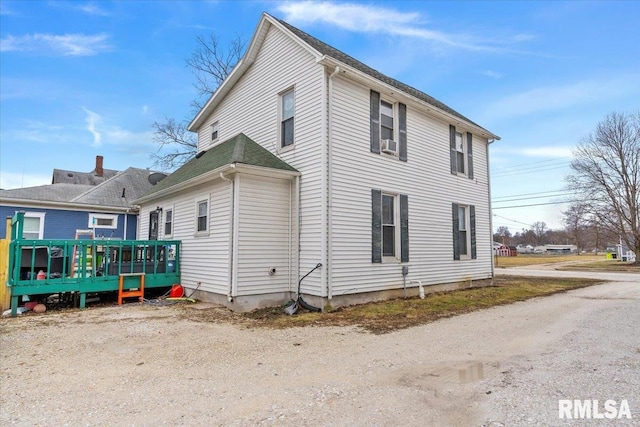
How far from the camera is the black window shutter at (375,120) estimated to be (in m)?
9.47

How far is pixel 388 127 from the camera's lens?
10.1m

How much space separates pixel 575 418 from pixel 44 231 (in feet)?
64.2

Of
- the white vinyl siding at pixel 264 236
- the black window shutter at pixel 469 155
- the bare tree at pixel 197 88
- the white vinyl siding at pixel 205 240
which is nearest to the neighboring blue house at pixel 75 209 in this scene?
the bare tree at pixel 197 88

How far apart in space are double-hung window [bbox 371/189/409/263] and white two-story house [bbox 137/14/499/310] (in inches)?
1.3

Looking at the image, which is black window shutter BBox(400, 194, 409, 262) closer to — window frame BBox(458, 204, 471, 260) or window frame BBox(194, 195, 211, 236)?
window frame BBox(458, 204, 471, 260)

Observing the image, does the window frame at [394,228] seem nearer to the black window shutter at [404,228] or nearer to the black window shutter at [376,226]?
the black window shutter at [404,228]

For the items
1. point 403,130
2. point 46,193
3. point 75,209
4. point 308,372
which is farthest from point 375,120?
point 46,193

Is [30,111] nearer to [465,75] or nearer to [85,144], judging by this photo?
[85,144]

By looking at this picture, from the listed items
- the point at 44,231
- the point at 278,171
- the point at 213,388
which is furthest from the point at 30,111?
the point at 213,388

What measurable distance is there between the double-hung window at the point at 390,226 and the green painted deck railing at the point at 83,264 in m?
5.66

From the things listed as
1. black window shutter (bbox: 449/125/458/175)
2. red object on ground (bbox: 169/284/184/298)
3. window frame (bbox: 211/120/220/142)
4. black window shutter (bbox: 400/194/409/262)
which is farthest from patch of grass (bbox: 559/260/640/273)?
red object on ground (bbox: 169/284/184/298)

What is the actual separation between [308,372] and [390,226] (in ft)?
20.1

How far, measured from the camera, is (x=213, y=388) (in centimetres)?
372

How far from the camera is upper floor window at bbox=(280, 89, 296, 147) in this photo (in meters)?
9.53
